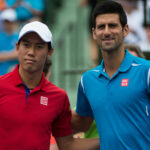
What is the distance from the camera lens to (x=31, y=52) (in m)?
4.03

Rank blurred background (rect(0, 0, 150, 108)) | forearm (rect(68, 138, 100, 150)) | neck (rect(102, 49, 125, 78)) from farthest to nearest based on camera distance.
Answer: blurred background (rect(0, 0, 150, 108)), forearm (rect(68, 138, 100, 150)), neck (rect(102, 49, 125, 78))

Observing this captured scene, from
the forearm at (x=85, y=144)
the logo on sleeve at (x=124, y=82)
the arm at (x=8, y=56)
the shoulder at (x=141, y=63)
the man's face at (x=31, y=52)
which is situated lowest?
the forearm at (x=85, y=144)

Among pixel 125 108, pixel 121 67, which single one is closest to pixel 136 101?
pixel 125 108

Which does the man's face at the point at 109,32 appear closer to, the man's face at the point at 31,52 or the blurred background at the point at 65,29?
the man's face at the point at 31,52

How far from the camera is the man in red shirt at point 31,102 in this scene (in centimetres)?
390

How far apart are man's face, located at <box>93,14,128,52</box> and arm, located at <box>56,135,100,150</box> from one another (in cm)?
105

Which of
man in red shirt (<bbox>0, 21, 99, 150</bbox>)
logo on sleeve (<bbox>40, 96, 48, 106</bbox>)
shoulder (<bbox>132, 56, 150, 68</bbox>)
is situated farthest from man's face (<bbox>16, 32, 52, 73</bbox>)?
shoulder (<bbox>132, 56, 150, 68</bbox>)

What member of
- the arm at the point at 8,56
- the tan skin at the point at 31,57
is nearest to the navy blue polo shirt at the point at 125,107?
the tan skin at the point at 31,57

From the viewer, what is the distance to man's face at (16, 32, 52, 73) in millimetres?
4047

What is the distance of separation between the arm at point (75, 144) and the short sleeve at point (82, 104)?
281mm

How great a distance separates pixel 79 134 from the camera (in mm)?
5395

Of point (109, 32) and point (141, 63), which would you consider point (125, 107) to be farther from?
point (109, 32)

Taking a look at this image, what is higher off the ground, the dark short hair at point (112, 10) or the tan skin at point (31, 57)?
the dark short hair at point (112, 10)

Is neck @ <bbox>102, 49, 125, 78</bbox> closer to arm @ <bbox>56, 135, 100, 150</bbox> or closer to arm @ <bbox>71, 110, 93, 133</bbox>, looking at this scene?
arm @ <bbox>71, 110, 93, 133</bbox>
